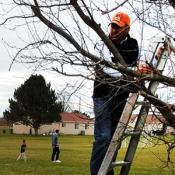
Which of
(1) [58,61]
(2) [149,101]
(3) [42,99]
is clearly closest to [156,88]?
(2) [149,101]

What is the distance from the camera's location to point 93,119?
15.6ft

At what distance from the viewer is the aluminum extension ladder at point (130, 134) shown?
4.46m

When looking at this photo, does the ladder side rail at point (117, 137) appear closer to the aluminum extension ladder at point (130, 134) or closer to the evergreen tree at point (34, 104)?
the aluminum extension ladder at point (130, 134)

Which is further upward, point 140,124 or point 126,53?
point 126,53

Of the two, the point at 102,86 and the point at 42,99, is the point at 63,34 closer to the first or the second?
the point at 102,86

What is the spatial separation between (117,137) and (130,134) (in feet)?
0.45

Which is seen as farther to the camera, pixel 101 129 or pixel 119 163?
pixel 101 129

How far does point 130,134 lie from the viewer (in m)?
4.61

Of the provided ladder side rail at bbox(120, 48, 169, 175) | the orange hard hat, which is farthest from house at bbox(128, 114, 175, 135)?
the orange hard hat

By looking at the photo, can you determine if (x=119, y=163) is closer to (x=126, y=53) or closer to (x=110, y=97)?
(x=110, y=97)

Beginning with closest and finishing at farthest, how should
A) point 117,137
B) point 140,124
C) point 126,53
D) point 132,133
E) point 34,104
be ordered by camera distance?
point 117,137, point 132,133, point 140,124, point 126,53, point 34,104

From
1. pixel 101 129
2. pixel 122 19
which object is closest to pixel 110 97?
pixel 101 129

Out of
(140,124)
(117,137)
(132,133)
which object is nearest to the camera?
(117,137)

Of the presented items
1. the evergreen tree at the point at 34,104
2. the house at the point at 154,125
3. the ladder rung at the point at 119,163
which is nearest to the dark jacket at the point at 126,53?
the house at the point at 154,125
